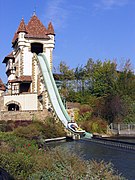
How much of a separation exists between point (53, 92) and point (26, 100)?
4.19 meters

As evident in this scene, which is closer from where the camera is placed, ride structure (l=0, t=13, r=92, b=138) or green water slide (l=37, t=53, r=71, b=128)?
green water slide (l=37, t=53, r=71, b=128)

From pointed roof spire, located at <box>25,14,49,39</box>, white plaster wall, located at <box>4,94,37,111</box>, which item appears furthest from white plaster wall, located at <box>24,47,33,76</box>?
white plaster wall, located at <box>4,94,37,111</box>

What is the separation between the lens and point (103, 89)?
138 ft

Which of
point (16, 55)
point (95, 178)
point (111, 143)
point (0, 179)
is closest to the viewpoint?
point (0, 179)

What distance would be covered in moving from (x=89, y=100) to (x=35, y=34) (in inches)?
458

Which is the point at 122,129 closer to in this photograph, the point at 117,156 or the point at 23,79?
the point at 23,79

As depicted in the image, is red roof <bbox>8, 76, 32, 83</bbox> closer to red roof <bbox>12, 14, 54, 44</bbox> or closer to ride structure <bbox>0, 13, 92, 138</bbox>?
ride structure <bbox>0, 13, 92, 138</bbox>

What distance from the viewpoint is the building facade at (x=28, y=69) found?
37.0m

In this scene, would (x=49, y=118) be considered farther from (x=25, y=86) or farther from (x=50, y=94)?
(x=25, y=86)

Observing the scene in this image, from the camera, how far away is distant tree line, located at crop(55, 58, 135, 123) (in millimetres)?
34500

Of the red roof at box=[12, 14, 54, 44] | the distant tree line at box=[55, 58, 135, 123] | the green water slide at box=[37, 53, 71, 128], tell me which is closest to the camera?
the green water slide at box=[37, 53, 71, 128]

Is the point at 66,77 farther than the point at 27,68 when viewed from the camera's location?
Yes

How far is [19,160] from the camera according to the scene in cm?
859

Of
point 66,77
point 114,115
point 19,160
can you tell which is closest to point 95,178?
point 19,160
